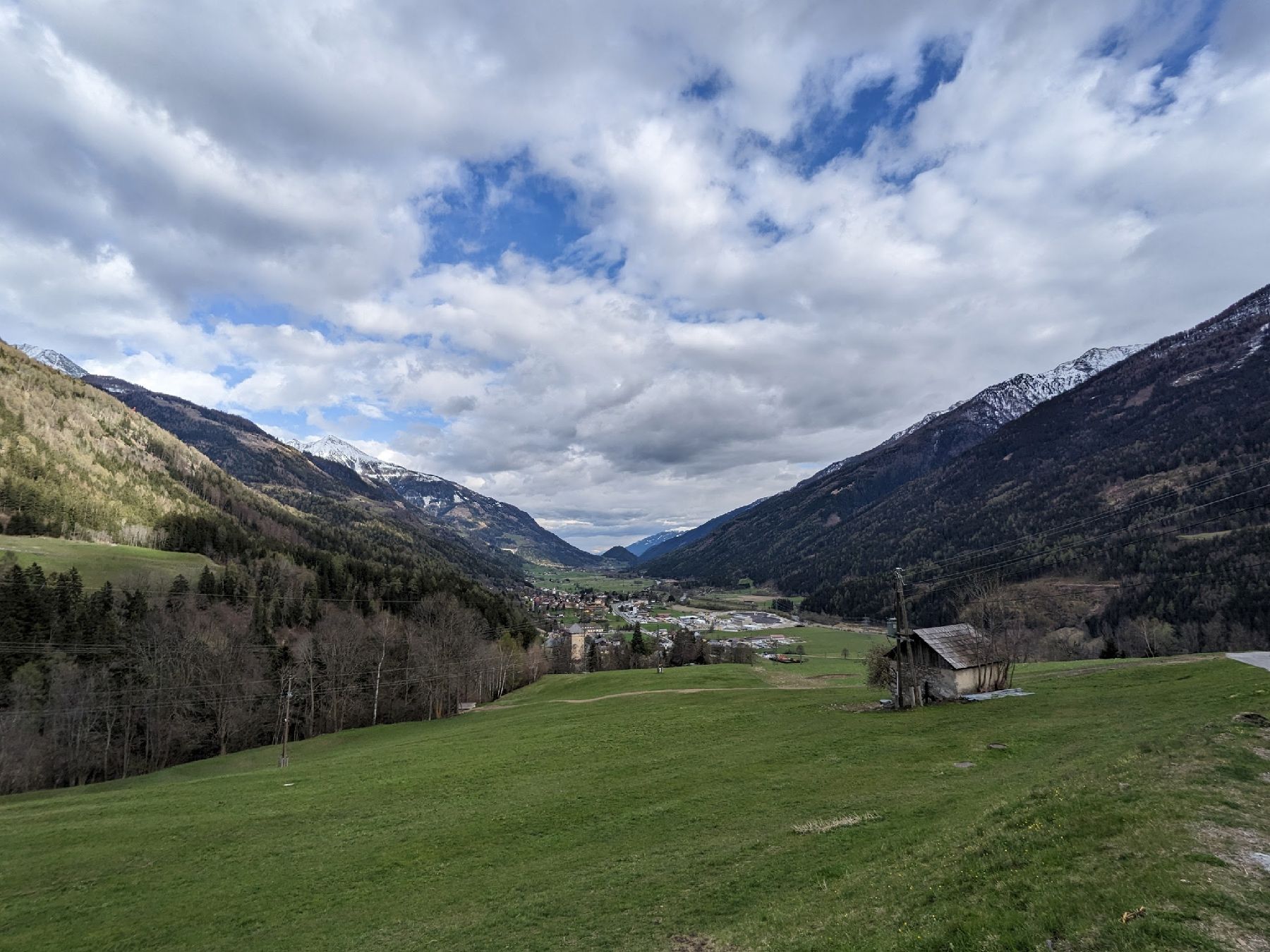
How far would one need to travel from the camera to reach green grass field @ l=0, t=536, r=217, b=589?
101 meters

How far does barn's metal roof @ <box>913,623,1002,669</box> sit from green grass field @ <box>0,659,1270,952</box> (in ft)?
19.1

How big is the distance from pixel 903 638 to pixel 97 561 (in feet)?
478

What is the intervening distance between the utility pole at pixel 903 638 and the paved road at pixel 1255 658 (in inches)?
930

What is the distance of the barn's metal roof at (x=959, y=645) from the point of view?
48188 mm

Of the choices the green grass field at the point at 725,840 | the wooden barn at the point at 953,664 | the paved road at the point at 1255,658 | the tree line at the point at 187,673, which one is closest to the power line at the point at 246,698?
the tree line at the point at 187,673

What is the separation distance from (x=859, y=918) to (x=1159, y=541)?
9708 inches

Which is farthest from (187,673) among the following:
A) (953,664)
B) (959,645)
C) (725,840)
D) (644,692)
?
(959,645)

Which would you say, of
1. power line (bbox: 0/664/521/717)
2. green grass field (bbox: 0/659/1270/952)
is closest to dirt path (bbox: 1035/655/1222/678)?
green grass field (bbox: 0/659/1270/952)

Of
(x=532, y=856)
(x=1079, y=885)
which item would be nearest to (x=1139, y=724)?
(x=1079, y=885)

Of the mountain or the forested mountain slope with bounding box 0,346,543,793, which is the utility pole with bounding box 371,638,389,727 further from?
the mountain

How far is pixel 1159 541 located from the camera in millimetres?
184625

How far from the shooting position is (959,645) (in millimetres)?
49719

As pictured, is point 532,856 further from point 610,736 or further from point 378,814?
point 610,736

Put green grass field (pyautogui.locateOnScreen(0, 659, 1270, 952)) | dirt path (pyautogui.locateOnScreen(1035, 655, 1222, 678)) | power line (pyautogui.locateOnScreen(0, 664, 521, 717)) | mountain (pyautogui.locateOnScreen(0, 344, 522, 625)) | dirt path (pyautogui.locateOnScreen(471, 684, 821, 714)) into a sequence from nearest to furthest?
1. green grass field (pyautogui.locateOnScreen(0, 659, 1270, 952))
2. dirt path (pyautogui.locateOnScreen(1035, 655, 1222, 678))
3. power line (pyautogui.locateOnScreen(0, 664, 521, 717))
4. dirt path (pyautogui.locateOnScreen(471, 684, 821, 714))
5. mountain (pyautogui.locateOnScreen(0, 344, 522, 625))
